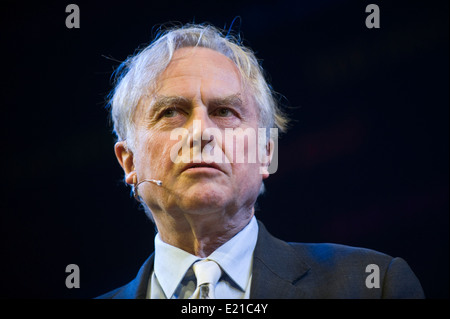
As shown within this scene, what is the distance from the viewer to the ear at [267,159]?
2.01 m

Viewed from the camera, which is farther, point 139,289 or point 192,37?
point 192,37

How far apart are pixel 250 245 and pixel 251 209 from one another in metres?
0.15

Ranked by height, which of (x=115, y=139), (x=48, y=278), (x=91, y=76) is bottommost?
(x=48, y=278)

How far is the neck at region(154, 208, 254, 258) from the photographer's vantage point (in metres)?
1.84

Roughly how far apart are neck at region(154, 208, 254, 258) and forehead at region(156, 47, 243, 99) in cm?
47

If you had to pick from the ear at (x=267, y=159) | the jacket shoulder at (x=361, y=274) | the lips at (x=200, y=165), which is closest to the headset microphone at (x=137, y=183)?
the lips at (x=200, y=165)

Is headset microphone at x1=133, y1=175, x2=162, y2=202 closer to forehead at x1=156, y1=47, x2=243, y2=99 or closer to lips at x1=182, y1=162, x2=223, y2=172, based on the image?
lips at x1=182, y1=162, x2=223, y2=172

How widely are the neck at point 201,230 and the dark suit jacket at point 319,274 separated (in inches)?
4.9

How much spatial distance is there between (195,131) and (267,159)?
416 millimetres

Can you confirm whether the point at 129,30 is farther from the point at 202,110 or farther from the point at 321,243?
the point at 321,243

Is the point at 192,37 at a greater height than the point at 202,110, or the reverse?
the point at 192,37

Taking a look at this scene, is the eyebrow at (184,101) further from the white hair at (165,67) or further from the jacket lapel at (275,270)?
the jacket lapel at (275,270)

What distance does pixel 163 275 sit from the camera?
1.86 m

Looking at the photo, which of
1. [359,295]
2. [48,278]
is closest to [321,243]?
[359,295]
